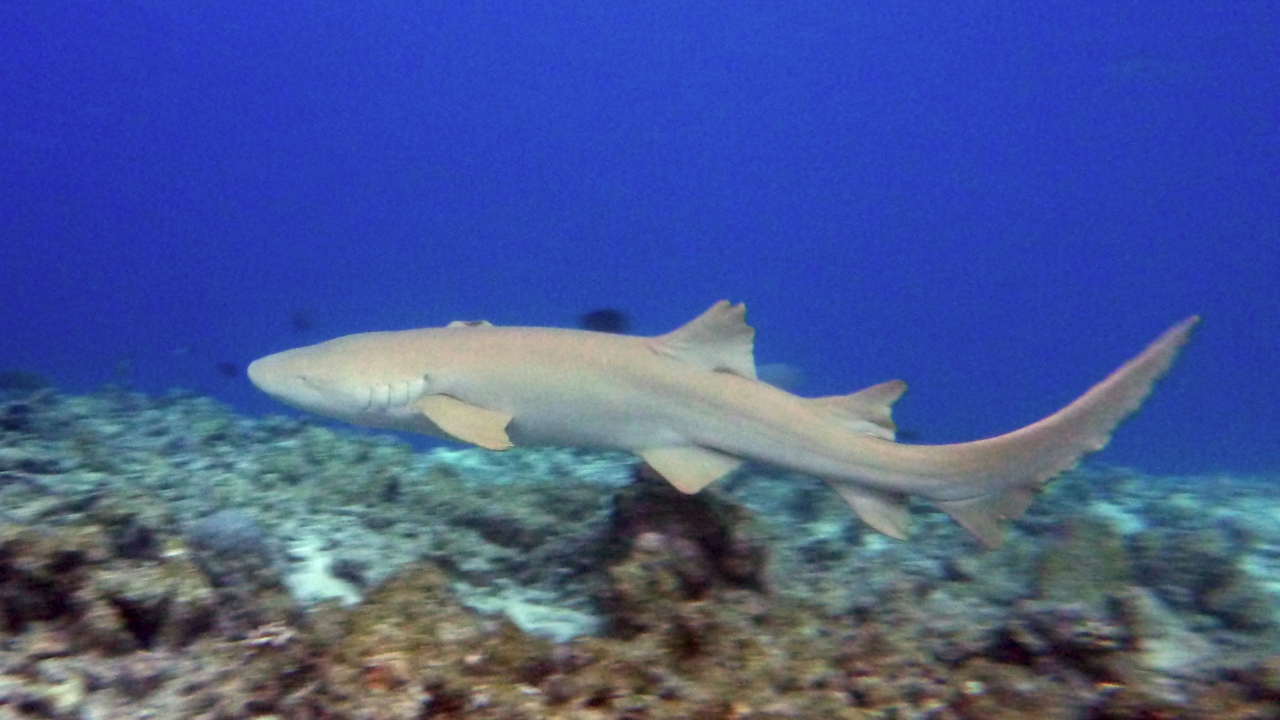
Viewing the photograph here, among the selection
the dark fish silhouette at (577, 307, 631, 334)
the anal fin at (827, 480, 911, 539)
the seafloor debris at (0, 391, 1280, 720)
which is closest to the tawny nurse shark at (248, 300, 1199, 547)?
the anal fin at (827, 480, 911, 539)

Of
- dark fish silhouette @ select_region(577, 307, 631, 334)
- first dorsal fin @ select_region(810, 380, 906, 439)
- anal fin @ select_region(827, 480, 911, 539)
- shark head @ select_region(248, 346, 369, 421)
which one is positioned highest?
dark fish silhouette @ select_region(577, 307, 631, 334)

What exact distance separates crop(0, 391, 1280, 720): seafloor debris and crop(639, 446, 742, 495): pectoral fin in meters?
0.12

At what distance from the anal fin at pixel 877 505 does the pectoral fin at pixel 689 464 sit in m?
0.67

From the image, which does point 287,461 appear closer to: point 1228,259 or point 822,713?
point 822,713

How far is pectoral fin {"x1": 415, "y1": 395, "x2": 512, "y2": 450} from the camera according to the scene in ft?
14.1

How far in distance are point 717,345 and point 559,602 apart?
5.93 ft

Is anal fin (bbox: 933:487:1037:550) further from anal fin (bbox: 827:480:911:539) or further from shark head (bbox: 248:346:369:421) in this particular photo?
shark head (bbox: 248:346:369:421)

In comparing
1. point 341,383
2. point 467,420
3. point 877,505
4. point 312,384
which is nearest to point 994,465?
point 877,505

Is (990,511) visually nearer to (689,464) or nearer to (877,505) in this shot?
(877,505)

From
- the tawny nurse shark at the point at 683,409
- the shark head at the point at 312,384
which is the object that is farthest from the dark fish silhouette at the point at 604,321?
the shark head at the point at 312,384

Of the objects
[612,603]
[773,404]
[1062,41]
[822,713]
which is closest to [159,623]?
[612,603]

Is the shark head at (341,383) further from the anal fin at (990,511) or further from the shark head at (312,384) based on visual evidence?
the anal fin at (990,511)

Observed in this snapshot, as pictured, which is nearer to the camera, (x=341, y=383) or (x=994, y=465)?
(x=994, y=465)

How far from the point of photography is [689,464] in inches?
175
